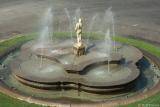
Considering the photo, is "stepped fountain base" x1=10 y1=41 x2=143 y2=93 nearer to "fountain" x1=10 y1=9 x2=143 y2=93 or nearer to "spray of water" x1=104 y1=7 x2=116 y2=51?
"fountain" x1=10 y1=9 x2=143 y2=93

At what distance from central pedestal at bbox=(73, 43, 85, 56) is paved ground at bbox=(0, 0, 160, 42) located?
7991 millimetres

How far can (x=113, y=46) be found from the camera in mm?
23531

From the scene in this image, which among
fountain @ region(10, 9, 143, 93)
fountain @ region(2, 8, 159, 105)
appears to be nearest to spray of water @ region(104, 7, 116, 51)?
fountain @ region(2, 8, 159, 105)

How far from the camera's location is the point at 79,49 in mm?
20969

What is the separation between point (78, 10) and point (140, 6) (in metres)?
6.02

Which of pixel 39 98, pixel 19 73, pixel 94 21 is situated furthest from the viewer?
pixel 94 21

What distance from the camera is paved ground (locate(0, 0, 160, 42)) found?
2912 cm

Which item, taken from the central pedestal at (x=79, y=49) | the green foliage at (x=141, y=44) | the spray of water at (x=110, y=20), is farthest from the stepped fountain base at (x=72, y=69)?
the spray of water at (x=110, y=20)

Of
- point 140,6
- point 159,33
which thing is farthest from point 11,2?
point 159,33

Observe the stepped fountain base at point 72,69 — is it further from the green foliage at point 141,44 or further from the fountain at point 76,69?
the green foliage at point 141,44

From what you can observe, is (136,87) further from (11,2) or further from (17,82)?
(11,2)

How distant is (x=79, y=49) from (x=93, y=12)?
516 inches

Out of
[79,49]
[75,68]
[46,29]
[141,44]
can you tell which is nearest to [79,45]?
[79,49]

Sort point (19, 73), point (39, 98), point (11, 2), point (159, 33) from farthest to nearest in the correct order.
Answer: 1. point (11, 2)
2. point (159, 33)
3. point (19, 73)
4. point (39, 98)
